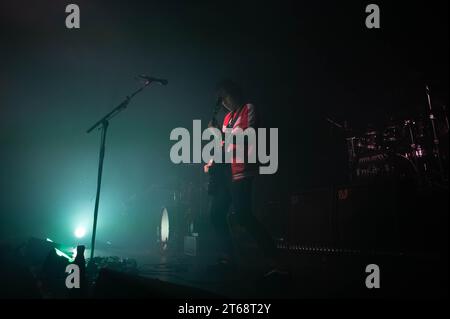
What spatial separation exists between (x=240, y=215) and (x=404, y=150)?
10.0ft

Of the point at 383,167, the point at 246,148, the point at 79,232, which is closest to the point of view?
the point at 246,148

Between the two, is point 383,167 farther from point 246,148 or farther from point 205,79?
point 205,79

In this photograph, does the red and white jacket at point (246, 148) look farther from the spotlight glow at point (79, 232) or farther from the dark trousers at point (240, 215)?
the spotlight glow at point (79, 232)

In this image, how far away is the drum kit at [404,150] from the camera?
3.79 metres

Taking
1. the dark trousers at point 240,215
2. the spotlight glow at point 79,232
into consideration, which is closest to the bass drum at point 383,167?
the dark trousers at point 240,215

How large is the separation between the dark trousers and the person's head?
Result: 86cm

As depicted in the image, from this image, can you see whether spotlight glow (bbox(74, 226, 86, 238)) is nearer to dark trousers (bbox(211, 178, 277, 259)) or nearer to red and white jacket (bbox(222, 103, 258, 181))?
dark trousers (bbox(211, 178, 277, 259))

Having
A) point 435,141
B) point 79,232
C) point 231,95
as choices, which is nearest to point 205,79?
point 231,95

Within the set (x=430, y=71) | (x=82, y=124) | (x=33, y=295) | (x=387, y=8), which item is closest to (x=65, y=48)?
(x=82, y=124)

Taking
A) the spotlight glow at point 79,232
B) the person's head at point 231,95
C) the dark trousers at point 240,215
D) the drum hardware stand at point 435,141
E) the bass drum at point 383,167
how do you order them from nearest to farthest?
the dark trousers at point 240,215
the person's head at point 231,95
the drum hardware stand at point 435,141
the bass drum at point 383,167
the spotlight glow at point 79,232

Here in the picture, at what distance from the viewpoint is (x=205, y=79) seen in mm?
6938

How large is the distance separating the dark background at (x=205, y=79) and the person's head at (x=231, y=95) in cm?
234

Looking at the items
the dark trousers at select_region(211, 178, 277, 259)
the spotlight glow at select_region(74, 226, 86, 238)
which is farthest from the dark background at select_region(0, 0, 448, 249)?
the dark trousers at select_region(211, 178, 277, 259)

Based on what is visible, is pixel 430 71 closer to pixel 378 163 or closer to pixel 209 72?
pixel 378 163
